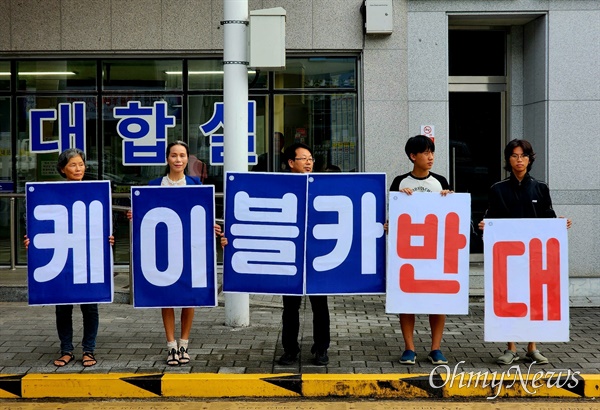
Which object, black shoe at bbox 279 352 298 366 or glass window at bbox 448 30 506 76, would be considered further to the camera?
glass window at bbox 448 30 506 76

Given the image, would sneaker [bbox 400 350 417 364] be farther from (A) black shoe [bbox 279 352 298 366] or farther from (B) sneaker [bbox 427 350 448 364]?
(A) black shoe [bbox 279 352 298 366]

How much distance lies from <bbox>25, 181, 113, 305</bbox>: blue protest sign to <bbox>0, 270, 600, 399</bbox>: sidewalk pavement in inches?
28.6

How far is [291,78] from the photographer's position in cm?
1232

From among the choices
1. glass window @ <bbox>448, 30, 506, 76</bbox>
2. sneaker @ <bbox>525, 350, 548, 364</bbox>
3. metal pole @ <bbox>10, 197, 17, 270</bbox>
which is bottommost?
sneaker @ <bbox>525, 350, 548, 364</bbox>

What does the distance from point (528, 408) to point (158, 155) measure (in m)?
7.25

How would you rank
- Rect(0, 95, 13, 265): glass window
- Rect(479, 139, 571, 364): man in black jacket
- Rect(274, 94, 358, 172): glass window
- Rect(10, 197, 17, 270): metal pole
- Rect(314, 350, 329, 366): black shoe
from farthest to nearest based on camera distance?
1. Rect(0, 95, 13, 265): glass window
2. Rect(274, 94, 358, 172): glass window
3. Rect(10, 197, 17, 270): metal pole
4. Rect(479, 139, 571, 364): man in black jacket
5. Rect(314, 350, 329, 366): black shoe

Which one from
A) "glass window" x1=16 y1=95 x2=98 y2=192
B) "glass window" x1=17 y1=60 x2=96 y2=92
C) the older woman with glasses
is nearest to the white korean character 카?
the older woman with glasses

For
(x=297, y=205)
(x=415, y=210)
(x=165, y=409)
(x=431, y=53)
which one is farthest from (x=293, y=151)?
(x=431, y=53)

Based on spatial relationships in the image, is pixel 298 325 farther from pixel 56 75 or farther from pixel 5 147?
pixel 5 147

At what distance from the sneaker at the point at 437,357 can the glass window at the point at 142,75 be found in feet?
21.0

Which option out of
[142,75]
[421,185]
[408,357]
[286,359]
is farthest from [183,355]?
[142,75]

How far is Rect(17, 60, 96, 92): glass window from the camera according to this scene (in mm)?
12500

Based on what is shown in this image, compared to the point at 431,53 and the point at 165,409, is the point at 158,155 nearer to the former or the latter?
the point at 431,53

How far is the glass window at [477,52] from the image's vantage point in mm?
12555
